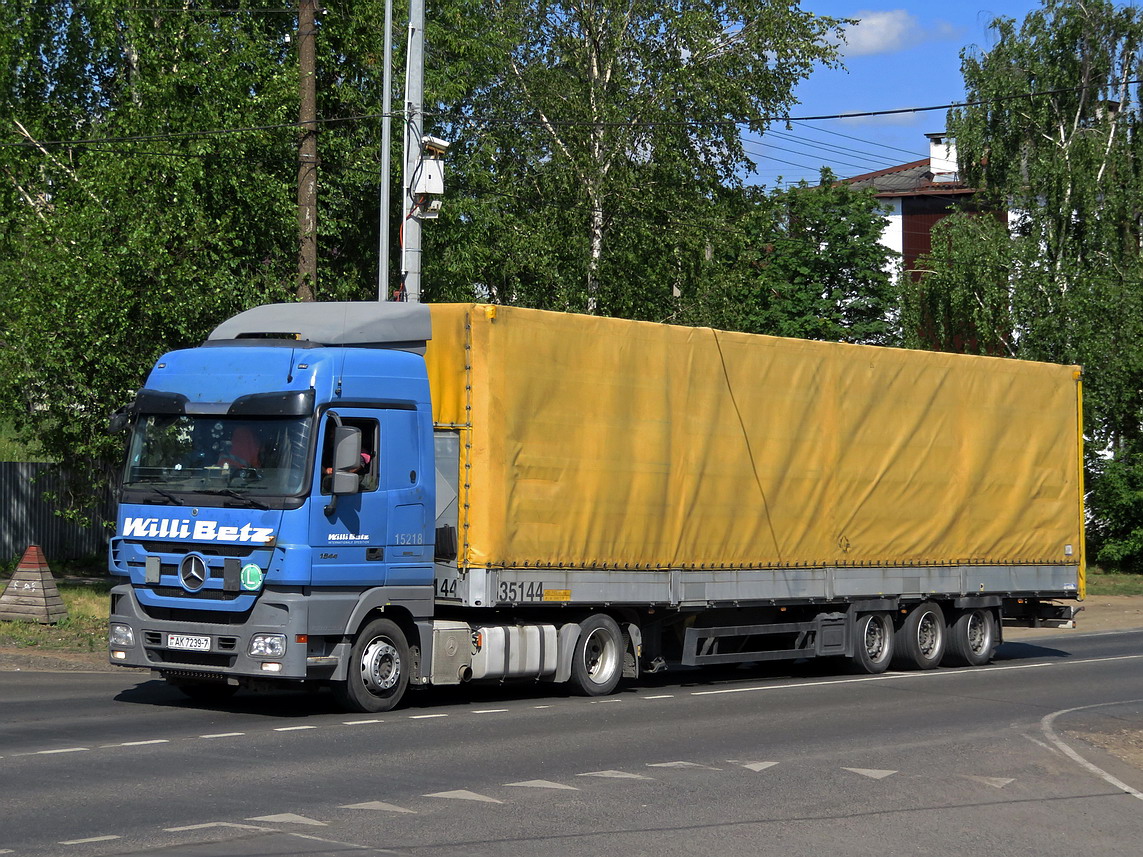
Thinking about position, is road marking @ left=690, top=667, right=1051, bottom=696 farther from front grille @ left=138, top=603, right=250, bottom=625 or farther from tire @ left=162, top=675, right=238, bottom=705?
front grille @ left=138, top=603, right=250, bottom=625

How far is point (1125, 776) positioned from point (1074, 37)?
123ft

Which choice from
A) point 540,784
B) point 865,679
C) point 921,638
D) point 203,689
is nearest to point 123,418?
point 203,689

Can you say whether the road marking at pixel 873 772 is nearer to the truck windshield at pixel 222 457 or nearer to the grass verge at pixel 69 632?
the truck windshield at pixel 222 457

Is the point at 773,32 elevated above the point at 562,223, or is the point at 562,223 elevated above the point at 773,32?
the point at 773,32

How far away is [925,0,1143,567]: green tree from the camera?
39.8 metres

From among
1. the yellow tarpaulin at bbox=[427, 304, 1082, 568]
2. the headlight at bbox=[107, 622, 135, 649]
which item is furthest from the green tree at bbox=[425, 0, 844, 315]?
the headlight at bbox=[107, 622, 135, 649]

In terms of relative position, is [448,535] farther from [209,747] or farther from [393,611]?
[209,747]

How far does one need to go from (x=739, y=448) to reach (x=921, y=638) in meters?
4.53

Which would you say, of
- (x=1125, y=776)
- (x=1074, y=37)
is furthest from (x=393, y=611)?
(x=1074, y=37)

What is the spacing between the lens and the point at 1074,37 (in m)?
44.6

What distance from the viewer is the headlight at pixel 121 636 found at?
13.5 m

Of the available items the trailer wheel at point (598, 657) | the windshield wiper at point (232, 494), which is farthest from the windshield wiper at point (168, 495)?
the trailer wheel at point (598, 657)

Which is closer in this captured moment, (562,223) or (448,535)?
(448,535)

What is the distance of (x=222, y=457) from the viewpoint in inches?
520
